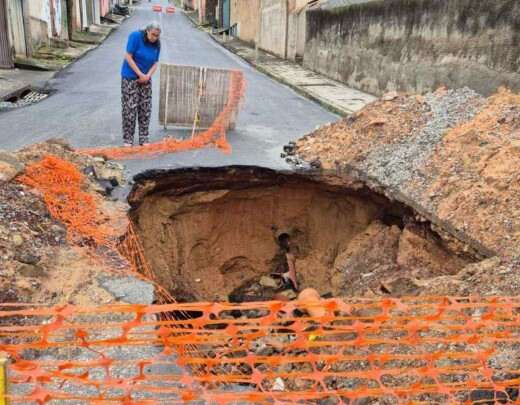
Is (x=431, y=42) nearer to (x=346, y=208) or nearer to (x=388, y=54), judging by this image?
(x=388, y=54)

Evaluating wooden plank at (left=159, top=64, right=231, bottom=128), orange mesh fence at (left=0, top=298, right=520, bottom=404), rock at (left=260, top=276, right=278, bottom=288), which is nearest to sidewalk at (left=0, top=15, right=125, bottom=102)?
wooden plank at (left=159, top=64, right=231, bottom=128)

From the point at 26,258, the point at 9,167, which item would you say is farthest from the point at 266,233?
the point at 26,258

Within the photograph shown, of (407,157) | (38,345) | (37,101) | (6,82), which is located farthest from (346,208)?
(6,82)

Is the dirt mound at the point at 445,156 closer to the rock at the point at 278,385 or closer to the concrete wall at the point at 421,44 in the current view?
the concrete wall at the point at 421,44

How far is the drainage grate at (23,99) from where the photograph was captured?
10773 millimetres

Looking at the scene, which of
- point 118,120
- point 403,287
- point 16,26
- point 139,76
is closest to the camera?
point 403,287

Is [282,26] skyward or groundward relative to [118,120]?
skyward

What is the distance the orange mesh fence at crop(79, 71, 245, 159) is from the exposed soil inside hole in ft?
2.45

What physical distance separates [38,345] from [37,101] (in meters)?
10.1

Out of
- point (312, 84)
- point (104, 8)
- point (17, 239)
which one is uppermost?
point (104, 8)

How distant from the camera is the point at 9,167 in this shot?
527 centimetres

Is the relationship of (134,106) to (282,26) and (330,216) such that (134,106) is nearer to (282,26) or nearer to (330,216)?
(330,216)

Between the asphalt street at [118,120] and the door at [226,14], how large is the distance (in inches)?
732

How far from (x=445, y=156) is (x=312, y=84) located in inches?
358
